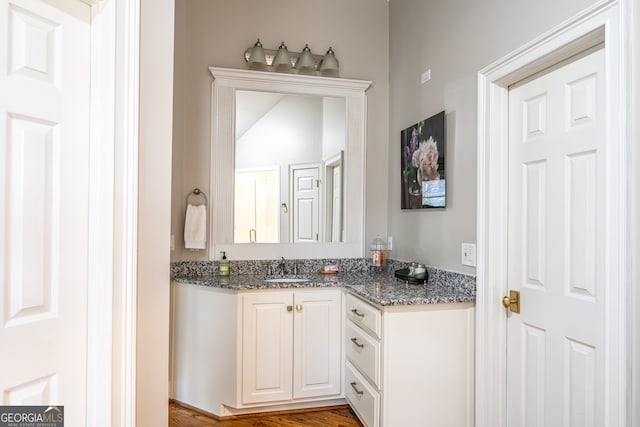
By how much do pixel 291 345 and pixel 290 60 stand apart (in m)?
2.05

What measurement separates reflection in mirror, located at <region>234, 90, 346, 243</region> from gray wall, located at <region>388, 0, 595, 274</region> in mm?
479

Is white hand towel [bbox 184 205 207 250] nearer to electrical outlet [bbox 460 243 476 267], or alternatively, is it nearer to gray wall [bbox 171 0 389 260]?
gray wall [bbox 171 0 389 260]

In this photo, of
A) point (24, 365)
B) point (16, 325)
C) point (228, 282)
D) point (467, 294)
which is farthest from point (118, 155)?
point (467, 294)

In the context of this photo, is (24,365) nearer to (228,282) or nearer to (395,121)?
(228,282)

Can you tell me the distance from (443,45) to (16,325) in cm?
247

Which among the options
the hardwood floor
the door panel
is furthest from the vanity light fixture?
the hardwood floor

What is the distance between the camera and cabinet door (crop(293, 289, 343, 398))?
8.30 feet

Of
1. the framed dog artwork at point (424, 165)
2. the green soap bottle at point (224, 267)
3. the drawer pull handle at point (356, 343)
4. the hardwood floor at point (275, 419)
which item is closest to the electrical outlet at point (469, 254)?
the framed dog artwork at point (424, 165)

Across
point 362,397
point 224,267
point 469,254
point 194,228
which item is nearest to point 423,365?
point 362,397

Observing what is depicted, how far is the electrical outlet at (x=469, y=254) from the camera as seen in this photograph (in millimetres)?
2055

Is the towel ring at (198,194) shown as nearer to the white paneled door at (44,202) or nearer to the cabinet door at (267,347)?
the cabinet door at (267,347)

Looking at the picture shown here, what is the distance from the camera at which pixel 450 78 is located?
232cm

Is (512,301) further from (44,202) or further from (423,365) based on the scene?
(44,202)

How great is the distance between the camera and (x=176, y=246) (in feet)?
9.04
